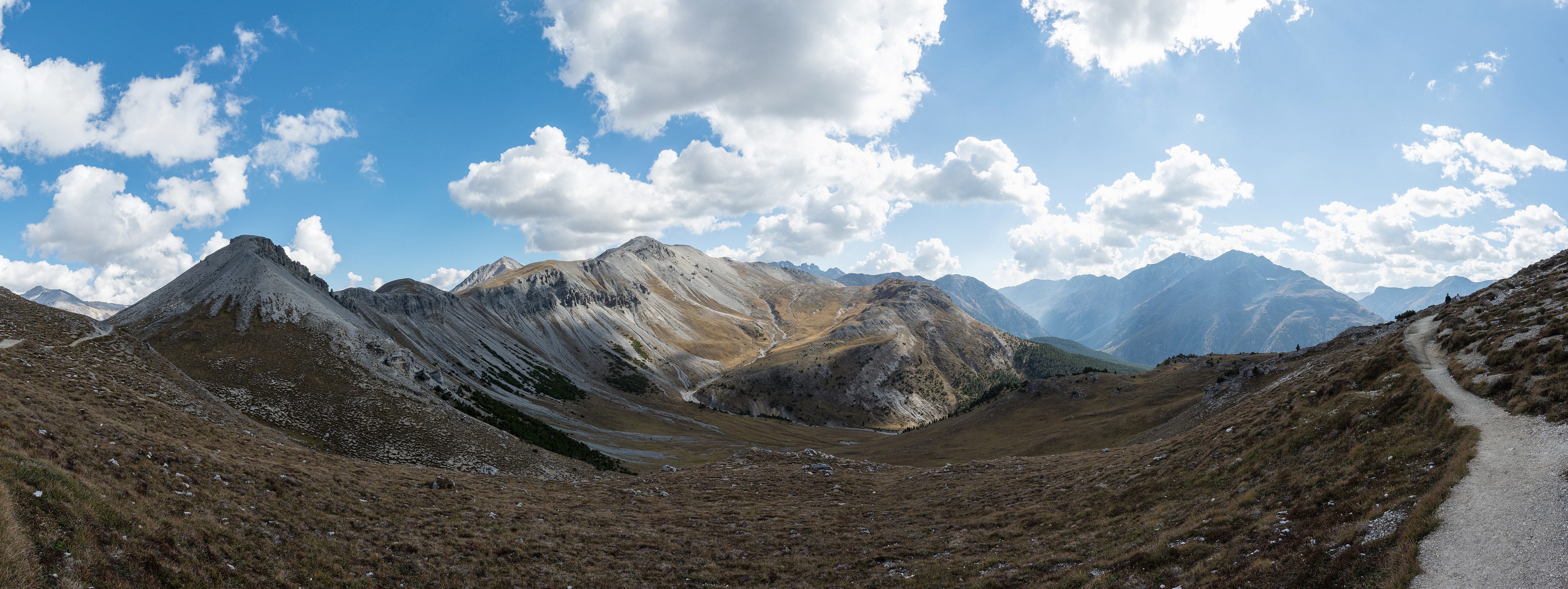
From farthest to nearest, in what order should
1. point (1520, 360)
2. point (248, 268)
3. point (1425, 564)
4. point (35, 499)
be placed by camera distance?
point (248, 268) < point (1520, 360) < point (35, 499) < point (1425, 564)

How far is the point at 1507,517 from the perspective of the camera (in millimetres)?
12414

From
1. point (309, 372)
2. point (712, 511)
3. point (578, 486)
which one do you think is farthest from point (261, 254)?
point (712, 511)

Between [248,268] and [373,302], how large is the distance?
71588 millimetres

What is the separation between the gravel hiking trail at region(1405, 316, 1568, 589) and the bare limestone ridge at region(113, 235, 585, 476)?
51.9 meters

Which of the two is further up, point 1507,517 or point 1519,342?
point 1519,342

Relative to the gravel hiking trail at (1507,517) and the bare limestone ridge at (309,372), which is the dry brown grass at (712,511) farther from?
the bare limestone ridge at (309,372)

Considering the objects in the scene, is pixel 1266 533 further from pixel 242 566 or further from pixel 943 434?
pixel 943 434

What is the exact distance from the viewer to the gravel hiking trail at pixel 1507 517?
10.9 metres

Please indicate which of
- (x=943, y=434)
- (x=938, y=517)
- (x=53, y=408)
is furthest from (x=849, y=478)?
(x=943, y=434)

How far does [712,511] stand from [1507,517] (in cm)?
2882

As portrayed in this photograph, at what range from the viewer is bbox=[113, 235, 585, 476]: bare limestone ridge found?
44688 mm

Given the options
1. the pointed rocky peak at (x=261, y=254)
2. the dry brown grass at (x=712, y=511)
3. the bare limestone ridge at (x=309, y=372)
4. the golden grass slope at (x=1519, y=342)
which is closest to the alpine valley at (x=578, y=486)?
the dry brown grass at (x=712, y=511)

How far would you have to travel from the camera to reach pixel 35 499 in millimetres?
12859

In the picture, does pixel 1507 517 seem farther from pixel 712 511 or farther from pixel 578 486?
pixel 578 486
